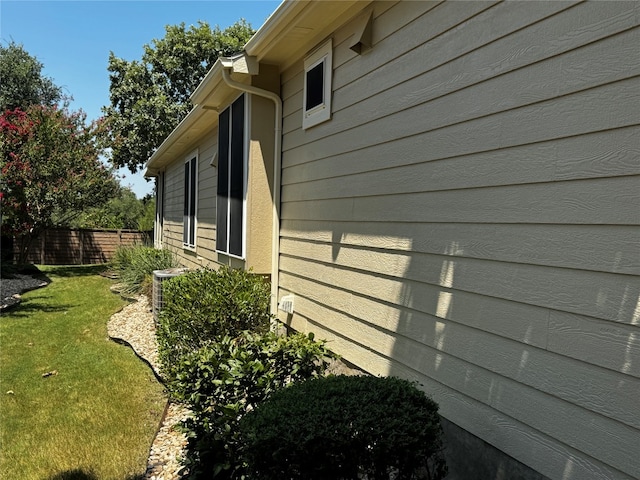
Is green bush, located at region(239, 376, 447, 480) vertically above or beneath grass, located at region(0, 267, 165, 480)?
above

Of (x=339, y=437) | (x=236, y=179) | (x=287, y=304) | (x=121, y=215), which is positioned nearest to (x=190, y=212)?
(x=236, y=179)

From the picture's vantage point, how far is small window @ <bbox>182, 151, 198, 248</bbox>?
984 cm

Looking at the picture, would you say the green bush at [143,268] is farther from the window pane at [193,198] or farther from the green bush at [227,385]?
the green bush at [227,385]

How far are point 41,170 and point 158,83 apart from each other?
33.7ft

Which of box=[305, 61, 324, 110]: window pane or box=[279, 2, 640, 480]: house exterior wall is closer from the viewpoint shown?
box=[279, 2, 640, 480]: house exterior wall

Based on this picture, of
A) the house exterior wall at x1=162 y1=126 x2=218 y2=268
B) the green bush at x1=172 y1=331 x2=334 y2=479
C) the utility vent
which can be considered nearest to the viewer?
the green bush at x1=172 y1=331 x2=334 y2=479

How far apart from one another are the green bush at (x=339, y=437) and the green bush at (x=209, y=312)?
222 cm

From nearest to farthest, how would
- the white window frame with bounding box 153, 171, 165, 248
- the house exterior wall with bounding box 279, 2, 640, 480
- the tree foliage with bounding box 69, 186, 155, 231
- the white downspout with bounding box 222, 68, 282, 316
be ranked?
the house exterior wall with bounding box 279, 2, 640, 480, the white downspout with bounding box 222, 68, 282, 316, the white window frame with bounding box 153, 171, 165, 248, the tree foliage with bounding box 69, 186, 155, 231

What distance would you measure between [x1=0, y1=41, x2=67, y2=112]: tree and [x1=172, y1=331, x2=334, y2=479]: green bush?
22.9 meters

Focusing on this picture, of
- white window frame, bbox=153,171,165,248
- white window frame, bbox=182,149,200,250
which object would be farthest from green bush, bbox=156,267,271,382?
white window frame, bbox=153,171,165,248

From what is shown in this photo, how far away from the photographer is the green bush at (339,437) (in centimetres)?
204

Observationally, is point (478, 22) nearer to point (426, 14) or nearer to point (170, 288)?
point (426, 14)

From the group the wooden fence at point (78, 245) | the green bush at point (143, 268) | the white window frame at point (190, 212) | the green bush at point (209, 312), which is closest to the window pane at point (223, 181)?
the green bush at point (209, 312)

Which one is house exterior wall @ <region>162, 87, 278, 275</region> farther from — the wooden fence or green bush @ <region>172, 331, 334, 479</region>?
the wooden fence
